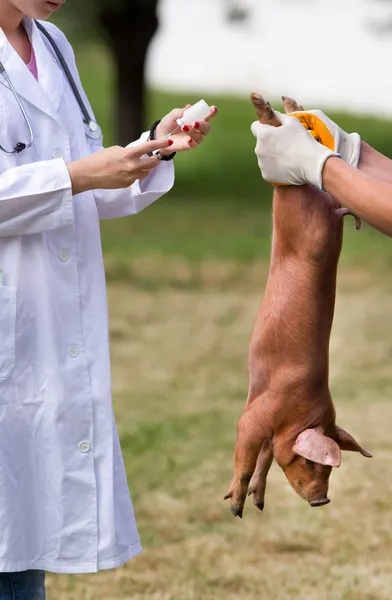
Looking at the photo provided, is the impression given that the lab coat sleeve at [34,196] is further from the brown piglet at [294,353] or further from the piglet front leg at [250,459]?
the piglet front leg at [250,459]

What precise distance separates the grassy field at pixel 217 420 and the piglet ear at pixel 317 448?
1712 millimetres

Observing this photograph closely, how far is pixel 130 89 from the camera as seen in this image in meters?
19.9

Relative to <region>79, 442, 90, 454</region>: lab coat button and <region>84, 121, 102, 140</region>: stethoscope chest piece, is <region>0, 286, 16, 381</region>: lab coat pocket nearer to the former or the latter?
<region>79, 442, 90, 454</region>: lab coat button

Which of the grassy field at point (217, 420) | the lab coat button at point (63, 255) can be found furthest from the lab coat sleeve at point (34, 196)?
the grassy field at point (217, 420)

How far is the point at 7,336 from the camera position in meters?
2.95

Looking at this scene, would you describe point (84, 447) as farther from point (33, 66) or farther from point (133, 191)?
point (33, 66)

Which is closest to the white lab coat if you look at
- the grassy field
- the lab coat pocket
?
the lab coat pocket

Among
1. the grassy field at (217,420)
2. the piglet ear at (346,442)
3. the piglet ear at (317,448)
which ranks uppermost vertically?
the piglet ear at (317,448)

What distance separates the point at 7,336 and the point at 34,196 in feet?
1.21

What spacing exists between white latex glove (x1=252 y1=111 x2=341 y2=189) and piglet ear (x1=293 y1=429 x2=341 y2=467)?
598 mm

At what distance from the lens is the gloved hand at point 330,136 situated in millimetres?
2797

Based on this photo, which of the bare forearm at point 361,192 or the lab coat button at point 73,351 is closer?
the bare forearm at point 361,192

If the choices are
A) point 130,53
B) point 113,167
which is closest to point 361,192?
point 113,167

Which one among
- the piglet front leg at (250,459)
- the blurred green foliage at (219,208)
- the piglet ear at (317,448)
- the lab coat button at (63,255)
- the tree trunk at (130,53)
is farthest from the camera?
the tree trunk at (130,53)
